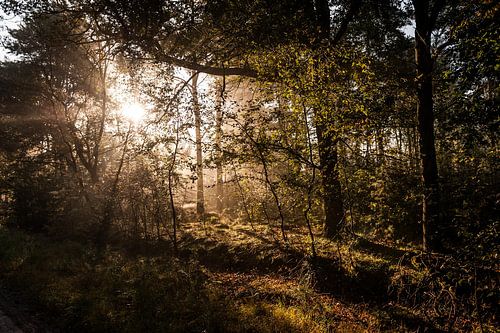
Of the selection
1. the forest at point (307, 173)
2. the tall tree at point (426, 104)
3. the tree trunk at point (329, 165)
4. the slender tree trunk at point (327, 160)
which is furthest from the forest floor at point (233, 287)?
the tree trunk at point (329, 165)

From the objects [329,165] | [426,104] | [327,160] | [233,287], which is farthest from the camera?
[233,287]

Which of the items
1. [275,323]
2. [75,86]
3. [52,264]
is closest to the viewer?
[275,323]

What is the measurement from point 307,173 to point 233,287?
13.1 feet

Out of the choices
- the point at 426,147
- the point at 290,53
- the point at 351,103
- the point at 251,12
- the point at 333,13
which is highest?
the point at 333,13

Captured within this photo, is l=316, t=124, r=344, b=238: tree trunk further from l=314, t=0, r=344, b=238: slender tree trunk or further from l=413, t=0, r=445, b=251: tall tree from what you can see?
l=413, t=0, r=445, b=251: tall tree

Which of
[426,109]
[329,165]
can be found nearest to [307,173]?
[329,165]

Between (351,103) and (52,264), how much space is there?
11.1 metres

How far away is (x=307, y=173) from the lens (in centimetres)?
914

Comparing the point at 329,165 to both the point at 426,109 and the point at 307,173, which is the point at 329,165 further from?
the point at 426,109

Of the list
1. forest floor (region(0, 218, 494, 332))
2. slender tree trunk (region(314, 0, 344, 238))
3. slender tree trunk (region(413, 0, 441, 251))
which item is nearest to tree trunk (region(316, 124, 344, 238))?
slender tree trunk (region(314, 0, 344, 238))

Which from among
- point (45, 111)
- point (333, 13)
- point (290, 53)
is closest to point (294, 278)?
point (290, 53)

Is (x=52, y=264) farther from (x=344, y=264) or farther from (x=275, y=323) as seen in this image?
(x=344, y=264)

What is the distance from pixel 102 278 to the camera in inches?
368

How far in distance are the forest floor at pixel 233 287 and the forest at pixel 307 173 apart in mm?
56
